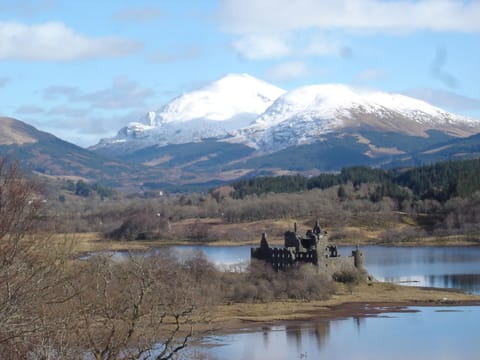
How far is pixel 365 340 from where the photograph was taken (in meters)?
49.8

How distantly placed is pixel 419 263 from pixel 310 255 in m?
28.6

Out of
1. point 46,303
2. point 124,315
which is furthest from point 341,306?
point 46,303

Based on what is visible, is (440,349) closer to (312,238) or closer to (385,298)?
(385,298)

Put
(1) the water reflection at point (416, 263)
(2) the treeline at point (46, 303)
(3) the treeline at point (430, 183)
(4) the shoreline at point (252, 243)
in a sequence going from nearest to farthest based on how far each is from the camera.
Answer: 1. (2) the treeline at point (46, 303)
2. (1) the water reflection at point (416, 263)
3. (4) the shoreline at point (252, 243)
4. (3) the treeline at point (430, 183)

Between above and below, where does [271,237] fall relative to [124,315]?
above

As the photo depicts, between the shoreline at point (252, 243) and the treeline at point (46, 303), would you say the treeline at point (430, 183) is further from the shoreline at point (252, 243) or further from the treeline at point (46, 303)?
the treeline at point (46, 303)

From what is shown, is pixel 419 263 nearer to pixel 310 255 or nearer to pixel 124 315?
pixel 310 255

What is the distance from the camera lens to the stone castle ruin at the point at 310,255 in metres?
72.3

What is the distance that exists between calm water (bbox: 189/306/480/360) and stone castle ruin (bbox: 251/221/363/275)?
1427 centimetres

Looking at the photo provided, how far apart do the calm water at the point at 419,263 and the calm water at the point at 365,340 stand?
1591 centimetres

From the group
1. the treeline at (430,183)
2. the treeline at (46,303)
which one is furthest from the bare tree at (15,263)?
the treeline at (430,183)

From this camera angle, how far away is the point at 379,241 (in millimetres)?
135750

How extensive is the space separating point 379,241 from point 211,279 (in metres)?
73.3

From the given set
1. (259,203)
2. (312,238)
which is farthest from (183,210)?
(312,238)
